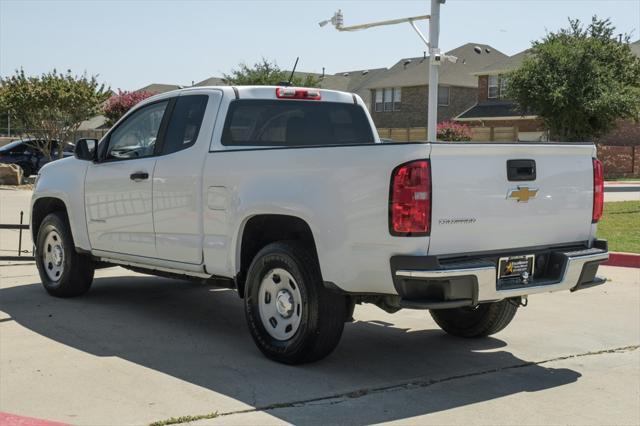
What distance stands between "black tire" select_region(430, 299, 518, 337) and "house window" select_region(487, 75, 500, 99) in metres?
51.0

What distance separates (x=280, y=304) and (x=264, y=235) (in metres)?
0.65

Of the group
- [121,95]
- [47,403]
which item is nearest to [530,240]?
[47,403]

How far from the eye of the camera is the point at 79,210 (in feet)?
27.5

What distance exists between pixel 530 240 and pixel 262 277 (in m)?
1.91

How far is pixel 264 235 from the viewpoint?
6.60 m

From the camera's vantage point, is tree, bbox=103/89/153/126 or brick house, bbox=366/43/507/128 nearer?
tree, bbox=103/89/153/126

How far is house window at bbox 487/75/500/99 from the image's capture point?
2229 inches

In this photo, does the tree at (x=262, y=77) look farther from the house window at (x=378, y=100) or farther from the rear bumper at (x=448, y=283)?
the rear bumper at (x=448, y=283)

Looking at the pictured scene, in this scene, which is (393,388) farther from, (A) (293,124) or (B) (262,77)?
(B) (262,77)

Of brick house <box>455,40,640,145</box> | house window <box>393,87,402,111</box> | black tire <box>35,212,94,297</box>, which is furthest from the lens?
house window <box>393,87,402,111</box>

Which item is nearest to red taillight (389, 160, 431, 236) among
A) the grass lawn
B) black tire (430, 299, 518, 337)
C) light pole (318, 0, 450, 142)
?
black tire (430, 299, 518, 337)

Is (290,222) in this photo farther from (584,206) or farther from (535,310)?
(535,310)

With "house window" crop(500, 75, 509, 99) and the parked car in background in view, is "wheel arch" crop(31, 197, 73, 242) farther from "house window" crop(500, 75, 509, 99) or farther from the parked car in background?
"house window" crop(500, 75, 509, 99)

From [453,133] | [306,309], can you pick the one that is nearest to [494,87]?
[453,133]
